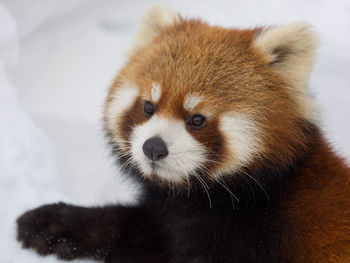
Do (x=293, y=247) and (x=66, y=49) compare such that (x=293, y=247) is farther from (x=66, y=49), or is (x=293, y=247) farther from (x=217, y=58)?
(x=66, y=49)

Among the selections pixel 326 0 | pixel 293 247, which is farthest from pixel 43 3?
pixel 293 247

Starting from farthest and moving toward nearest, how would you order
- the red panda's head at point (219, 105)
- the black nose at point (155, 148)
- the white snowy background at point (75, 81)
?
the white snowy background at point (75, 81), the red panda's head at point (219, 105), the black nose at point (155, 148)

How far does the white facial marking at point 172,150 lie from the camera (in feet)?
6.84

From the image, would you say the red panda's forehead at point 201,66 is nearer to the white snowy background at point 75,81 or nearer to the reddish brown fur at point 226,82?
the reddish brown fur at point 226,82

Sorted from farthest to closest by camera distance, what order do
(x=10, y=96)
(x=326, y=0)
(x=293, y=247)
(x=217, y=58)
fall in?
(x=326, y=0) < (x=10, y=96) < (x=217, y=58) < (x=293, y=247)

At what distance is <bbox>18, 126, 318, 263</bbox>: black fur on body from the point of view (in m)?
2.18

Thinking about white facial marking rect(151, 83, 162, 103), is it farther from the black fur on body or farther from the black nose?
the black fur on body

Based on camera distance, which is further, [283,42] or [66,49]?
[66,49]

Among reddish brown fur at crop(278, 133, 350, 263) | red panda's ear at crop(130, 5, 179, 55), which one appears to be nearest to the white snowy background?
red panda's ear at crop(130, 5, 179, 55)

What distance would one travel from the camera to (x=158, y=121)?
7.13 ft

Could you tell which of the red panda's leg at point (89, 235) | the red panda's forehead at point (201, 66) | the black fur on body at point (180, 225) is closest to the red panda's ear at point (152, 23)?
the red panda's forehead at point (201, 66)

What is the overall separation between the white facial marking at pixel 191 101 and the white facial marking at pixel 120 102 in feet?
1.05

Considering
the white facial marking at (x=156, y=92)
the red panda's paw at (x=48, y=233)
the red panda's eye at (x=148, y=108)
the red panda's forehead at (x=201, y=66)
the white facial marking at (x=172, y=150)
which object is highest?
the red panda's forehead at (x=201, y=66)

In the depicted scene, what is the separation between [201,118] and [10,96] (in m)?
2.46
